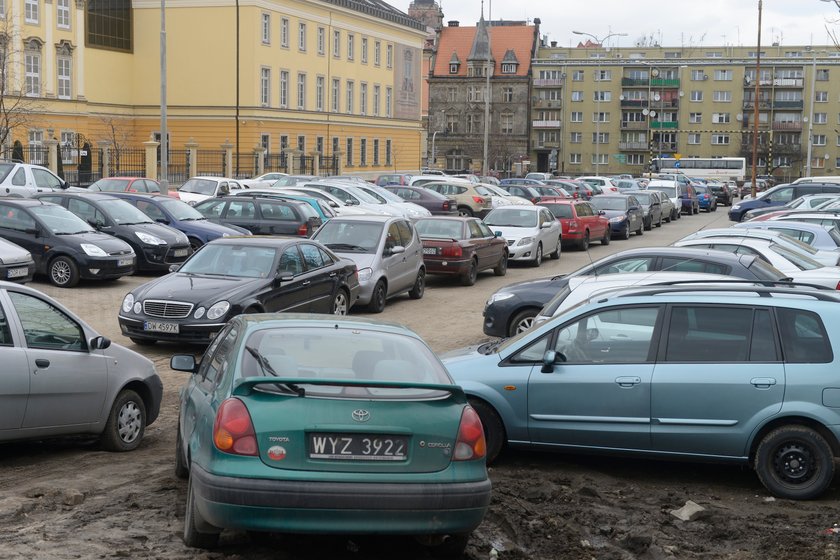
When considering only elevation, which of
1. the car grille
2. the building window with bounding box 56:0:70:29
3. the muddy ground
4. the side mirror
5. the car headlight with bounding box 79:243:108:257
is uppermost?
the building window with bounding box 56:0:70:29

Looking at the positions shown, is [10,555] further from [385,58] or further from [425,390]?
[385,58]

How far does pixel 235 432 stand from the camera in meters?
5.95

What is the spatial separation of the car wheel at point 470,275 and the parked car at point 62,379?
46.4 ft

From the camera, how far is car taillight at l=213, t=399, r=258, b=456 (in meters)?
5.93

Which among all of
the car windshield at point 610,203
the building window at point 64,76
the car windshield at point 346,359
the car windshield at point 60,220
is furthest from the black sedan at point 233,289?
the building window at point 64,76

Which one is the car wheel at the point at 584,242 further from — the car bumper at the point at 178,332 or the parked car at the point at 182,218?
the car bumper at the point at 178,332

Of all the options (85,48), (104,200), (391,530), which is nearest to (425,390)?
(391,530)

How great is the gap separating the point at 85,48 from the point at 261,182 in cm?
2500

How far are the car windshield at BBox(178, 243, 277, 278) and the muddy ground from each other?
5100mm

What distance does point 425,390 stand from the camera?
6258 mm

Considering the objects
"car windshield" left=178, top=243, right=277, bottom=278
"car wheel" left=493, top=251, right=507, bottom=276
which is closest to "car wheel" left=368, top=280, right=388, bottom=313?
"car windshield" left=178, top=243, right=277, bottom=278

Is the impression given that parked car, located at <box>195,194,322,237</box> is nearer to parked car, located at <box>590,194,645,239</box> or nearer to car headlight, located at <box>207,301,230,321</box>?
car headlight, located at <box>207,301,230,321</box>

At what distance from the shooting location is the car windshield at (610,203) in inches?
1612

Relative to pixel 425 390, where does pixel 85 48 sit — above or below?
above
